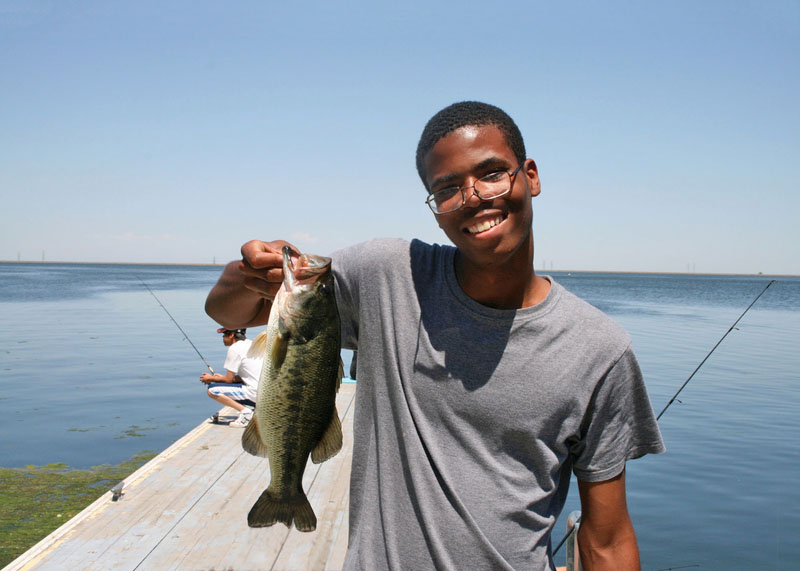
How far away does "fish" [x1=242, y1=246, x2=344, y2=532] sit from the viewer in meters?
2.19

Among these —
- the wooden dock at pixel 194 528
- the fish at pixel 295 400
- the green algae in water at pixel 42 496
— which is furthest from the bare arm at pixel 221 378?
the fish at pixel 295 400

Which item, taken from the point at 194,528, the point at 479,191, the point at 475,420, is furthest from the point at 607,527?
the point at 194,528

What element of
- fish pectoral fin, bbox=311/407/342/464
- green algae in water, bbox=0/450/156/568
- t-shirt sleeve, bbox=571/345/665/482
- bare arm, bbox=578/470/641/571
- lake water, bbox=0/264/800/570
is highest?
t-shirt sleeve, bbox=571/345/665/482

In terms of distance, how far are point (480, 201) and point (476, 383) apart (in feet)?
1.80

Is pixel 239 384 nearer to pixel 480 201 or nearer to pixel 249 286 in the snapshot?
pixel 249 286

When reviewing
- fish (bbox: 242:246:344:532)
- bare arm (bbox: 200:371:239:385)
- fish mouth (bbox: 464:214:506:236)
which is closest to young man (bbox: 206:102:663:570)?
fish mouth (bbox: 464:214:506:236)

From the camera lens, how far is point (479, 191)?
80.7 inches

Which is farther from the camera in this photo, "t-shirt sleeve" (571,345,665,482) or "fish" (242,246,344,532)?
"fish" (242,246,344,532)

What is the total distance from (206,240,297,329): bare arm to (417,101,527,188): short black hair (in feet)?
1.84

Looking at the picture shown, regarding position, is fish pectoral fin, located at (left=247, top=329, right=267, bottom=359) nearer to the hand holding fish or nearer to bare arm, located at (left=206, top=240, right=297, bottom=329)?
bare arm, located at (left=206, top=240, right=297, bottom=329)

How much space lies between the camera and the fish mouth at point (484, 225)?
2.05m

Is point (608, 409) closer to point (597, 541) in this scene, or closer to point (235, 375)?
point (597, 541)

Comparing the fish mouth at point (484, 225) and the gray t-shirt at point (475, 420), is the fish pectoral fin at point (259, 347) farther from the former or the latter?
the fish mouth at point (484, 225)

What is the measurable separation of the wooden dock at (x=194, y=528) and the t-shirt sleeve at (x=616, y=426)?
9.97 ft
